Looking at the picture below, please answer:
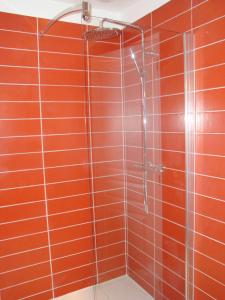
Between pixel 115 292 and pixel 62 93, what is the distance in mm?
1616

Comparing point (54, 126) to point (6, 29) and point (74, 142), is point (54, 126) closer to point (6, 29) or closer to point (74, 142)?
point (74, 142)

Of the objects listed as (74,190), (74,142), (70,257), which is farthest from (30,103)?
(70,257)

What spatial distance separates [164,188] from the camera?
169 centimetres

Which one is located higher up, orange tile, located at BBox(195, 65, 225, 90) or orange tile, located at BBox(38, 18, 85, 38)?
orange tile, located at BBox(38, 18, 85, 38)

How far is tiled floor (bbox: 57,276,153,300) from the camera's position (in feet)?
6.30

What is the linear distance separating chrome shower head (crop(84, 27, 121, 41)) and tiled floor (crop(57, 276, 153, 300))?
190cm

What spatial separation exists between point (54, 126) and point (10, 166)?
418 mm

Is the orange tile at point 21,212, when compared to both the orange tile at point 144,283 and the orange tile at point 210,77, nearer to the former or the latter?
the orange tile at point 144,283

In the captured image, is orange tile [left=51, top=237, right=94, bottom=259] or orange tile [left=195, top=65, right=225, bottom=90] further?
orange tile [left=51, top=237, right=94, bottom=259]

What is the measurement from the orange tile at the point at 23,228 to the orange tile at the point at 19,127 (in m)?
0.64

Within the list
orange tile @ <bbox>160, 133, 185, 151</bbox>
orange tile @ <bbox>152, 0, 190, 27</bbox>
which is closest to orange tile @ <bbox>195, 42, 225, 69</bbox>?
orange tile @ <bbox>152, 0, 190, 27</bbox>

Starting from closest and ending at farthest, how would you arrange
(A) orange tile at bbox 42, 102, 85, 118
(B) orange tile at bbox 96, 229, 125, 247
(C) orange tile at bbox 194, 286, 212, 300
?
(C) orange tile at bbox 194, 286, 212, 300, (A) orange tile at bbox 42, 102, 85, 118, (B) orange tile at bbox 96, 229, 125, 247

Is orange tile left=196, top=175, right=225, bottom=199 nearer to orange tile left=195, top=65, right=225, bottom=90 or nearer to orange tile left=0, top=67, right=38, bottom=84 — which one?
orange tile left=195, top=65, right=225, bottom=90

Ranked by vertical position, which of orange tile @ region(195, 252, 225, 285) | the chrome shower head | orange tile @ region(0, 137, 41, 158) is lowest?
orange tile @ region(195, 252, 225, 285)
